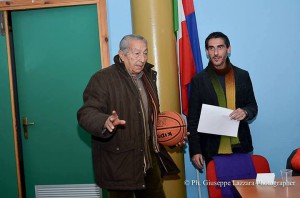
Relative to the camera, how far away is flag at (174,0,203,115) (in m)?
3.27

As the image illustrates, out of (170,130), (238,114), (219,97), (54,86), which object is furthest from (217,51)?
(54,86)

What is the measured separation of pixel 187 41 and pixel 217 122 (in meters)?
0.96

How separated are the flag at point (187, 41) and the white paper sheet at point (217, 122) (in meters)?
0.65

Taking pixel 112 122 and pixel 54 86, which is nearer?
pixel 112 122

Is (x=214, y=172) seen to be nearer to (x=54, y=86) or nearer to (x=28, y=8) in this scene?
(x=54, y=86)

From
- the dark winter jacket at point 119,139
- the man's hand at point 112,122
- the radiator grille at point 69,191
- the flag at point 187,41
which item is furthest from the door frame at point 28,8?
the man's hand at point 112,122

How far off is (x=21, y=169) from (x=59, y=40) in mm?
1512

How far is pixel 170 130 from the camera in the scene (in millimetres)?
2516

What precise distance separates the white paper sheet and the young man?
9cm

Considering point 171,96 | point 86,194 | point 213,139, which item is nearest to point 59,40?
point 171,96

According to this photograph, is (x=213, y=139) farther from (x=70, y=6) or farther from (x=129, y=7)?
(x=70, y=6)

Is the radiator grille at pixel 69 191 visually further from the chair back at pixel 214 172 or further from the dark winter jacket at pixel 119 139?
the chair back at pixel 214 172

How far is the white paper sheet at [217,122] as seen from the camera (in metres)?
2.69

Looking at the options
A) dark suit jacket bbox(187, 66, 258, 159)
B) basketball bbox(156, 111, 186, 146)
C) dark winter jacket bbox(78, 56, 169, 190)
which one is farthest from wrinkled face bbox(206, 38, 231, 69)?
dark winter jacket bbox(78, 56, 169, 190)
